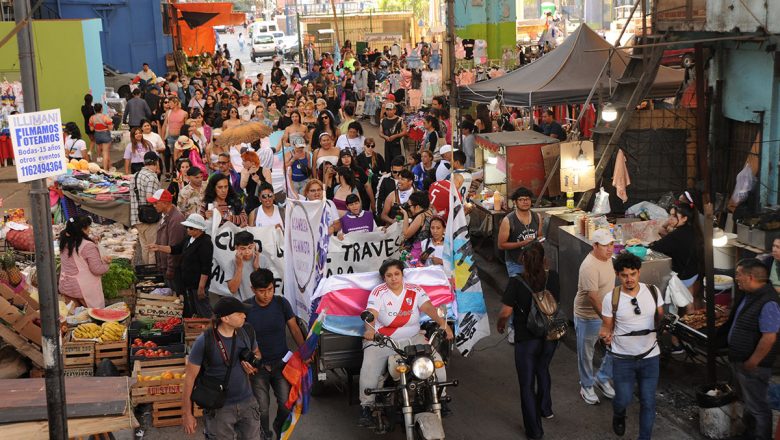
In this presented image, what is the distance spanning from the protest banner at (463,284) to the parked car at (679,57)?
7.53 meters

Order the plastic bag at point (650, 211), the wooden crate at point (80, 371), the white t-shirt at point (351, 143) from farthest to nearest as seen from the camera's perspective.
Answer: the white t-shirt at point (351, 143)
the plastic bag at point (650, 211)
the wooden crate at point (80, 371)

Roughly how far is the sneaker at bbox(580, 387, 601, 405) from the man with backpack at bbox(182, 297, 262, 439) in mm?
3739

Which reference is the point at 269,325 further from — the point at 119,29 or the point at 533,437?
the point at 119,29

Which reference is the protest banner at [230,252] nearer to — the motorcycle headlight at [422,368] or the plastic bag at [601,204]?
the motorcycle headlight at [422,368]

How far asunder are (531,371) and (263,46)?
5936 cm

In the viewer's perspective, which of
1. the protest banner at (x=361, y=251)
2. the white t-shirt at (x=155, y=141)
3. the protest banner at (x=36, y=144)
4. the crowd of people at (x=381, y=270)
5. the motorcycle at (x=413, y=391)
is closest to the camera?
the protest banner at (x=36, y=144)

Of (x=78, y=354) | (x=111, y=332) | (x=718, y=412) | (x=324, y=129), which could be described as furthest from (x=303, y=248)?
(x=324, y=129)

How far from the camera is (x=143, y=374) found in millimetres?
→ 9367

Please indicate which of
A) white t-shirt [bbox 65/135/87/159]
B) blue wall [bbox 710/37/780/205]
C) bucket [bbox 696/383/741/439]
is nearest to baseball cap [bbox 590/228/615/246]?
bucket [bbox 696/383/741/439]

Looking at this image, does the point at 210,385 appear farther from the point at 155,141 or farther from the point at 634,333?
the point at 155,141

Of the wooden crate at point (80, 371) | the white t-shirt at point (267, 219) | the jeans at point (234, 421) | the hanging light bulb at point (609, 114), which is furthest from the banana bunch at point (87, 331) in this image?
the hanging light bulb at point (609, 114)

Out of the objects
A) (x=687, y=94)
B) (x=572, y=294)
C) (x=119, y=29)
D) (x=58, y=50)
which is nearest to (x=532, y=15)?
(x=119, y=29)

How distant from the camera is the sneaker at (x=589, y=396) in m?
9.46

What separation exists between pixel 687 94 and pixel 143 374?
11417mm
